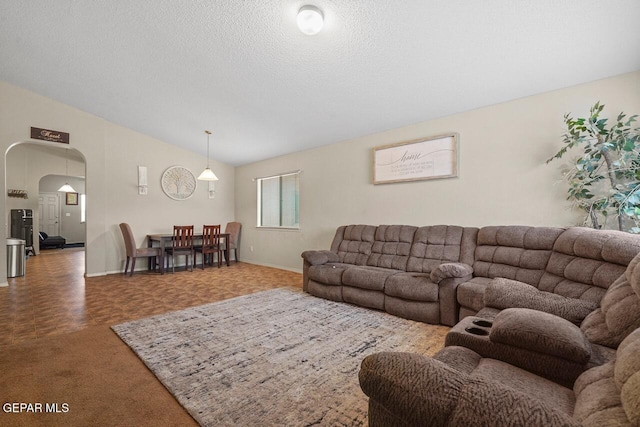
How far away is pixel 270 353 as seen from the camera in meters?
2.25

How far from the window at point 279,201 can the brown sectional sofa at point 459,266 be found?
5.87 ft

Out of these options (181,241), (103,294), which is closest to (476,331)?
(103,294)

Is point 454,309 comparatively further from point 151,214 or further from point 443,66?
point 151,214

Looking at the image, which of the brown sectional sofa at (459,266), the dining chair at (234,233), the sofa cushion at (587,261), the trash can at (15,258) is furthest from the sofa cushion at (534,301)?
the trash can at (15,258)

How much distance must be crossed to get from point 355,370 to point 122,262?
5.37 meters

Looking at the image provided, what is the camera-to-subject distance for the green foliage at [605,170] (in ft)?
7.68

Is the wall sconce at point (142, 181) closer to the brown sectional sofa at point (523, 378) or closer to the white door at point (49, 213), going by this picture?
the brown sectional sofa at point (523, 378)

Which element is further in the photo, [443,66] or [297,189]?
[297,189]

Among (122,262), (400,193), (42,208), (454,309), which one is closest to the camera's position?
(454,309)

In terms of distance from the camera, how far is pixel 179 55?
10.6 feet

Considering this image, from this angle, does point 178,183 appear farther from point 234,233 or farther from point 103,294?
point 103,294

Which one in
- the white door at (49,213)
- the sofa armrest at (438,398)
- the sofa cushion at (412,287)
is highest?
the white door at (49,213)

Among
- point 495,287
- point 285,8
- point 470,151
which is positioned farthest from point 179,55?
point 495,287

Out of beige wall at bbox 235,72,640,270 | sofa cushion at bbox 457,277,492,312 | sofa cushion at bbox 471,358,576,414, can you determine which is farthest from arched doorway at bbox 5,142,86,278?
sofa cushion at bbox 471,358,576,414
